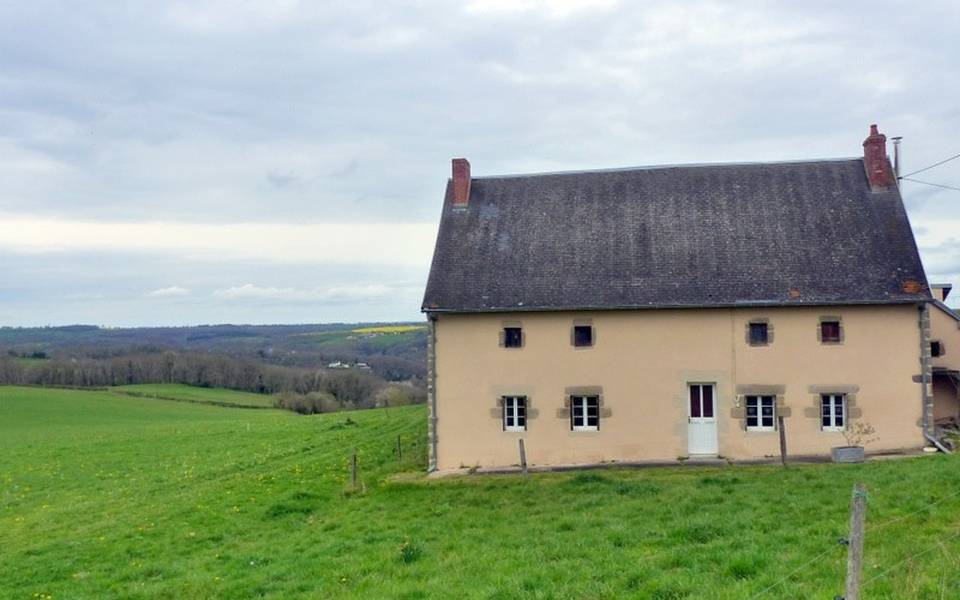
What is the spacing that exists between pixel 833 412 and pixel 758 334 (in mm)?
2539

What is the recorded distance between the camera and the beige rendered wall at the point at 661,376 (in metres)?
20.5

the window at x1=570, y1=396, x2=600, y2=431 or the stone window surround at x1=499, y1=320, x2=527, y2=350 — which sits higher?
the stone window surround at x1=499, y1=320, x2=527, y2=350

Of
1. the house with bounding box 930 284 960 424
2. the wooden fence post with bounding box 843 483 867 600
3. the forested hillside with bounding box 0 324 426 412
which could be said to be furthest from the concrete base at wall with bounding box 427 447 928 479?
the forested hillside with bounding box 0 324 426 412

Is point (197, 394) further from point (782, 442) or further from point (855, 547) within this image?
point (855, 547)

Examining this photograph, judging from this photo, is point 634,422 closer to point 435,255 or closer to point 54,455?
point 435,255

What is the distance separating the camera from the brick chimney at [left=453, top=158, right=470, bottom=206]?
956 inches

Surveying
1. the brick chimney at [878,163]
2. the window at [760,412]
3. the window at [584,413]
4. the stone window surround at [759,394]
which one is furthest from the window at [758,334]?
the brick chimney at [878,163]

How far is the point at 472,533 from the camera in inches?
532

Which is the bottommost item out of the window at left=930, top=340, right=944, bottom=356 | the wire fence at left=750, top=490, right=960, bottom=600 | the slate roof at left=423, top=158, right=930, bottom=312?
the wire fence at left=750, top=490, right=960, bottom=600

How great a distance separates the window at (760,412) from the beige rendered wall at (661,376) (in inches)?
8.1

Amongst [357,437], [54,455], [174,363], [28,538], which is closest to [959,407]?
[357,437]

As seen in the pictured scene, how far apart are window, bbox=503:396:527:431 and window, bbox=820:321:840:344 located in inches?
289

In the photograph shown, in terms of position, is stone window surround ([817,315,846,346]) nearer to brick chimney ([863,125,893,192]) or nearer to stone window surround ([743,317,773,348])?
stone window surround ([743,317,773,348])

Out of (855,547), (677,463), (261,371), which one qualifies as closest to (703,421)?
(677,463)
